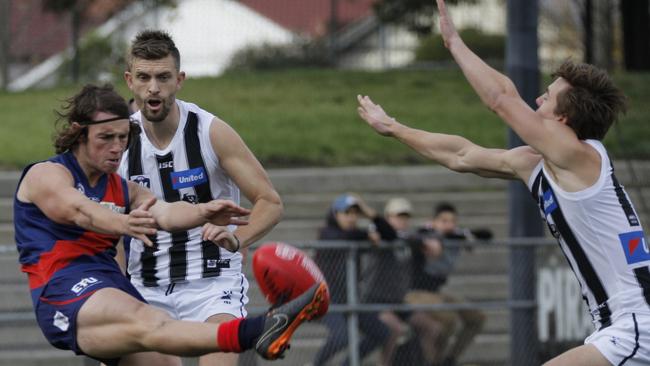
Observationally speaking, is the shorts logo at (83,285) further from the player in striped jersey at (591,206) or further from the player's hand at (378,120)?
the player in striped jersey at (591,206)

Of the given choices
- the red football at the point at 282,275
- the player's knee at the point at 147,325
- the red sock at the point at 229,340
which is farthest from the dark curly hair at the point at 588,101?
the player's knee at the point at 147,325

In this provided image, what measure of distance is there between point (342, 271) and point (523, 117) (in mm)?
5385

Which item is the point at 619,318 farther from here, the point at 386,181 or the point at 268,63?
the point at 268,63

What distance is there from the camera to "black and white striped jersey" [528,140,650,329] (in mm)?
6633

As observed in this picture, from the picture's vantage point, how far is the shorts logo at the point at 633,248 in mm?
6680

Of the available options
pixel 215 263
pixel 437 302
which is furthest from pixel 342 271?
pixel 215 263

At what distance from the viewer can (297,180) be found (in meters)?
15.4

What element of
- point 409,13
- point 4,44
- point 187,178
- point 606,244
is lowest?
point 606,244

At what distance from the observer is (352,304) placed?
38.8ft

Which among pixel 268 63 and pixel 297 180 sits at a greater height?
pixel 268 63

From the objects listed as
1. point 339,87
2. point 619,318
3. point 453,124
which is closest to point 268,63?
point 339,87

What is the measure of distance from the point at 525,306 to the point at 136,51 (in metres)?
6.03

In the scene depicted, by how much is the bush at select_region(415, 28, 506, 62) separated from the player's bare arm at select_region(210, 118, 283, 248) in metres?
15.5

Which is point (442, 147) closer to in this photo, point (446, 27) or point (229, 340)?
point (446, 27)
